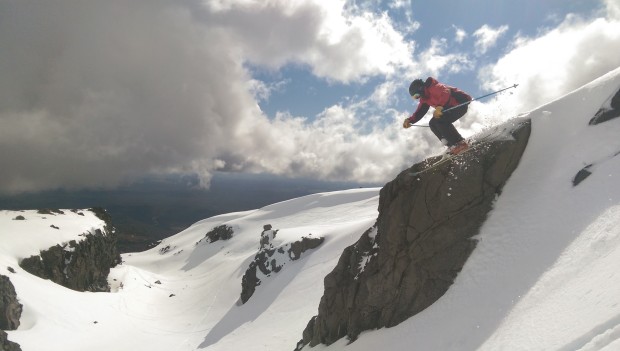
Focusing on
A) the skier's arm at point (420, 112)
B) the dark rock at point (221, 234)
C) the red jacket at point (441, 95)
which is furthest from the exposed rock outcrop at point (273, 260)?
the dark rock at point (221, 234)

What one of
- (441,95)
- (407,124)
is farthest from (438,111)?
(407,124)

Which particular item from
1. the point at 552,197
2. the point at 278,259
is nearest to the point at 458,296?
the point at 552,197

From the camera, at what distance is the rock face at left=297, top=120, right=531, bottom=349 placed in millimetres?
12922

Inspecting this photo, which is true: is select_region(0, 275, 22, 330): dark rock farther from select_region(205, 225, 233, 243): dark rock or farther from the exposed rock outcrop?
select_region(205, 225, 233, 243): dark rock

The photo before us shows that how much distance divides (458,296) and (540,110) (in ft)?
31.2

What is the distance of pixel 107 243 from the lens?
2697 inches

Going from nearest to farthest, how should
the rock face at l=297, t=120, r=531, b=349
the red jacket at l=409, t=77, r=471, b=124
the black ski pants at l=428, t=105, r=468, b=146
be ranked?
the rock face at l=297, t=120, r=531, b=349 → the red jacket at l=409, t=77, r=471, b=124 → the black ski pants at l=428, t=105, r=468, b=146

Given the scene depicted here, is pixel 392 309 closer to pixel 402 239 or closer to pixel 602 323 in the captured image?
pixel 402 239

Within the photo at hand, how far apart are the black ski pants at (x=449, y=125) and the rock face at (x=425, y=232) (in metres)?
0.96

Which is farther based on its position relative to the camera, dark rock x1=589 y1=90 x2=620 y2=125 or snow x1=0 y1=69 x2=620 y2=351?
→ dark rock x1=589 y1=90 x2=620 y2=125

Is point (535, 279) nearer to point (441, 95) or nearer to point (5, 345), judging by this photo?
point (441, 95)

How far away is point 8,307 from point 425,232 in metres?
37.0

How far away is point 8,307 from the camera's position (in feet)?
98.0

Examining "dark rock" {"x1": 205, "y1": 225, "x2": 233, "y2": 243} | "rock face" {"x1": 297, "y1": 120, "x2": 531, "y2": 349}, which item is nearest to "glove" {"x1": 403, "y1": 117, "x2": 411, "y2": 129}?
"rock face" {"x1": 297, "y1": 120, "x2": 531, "y2": 349}
